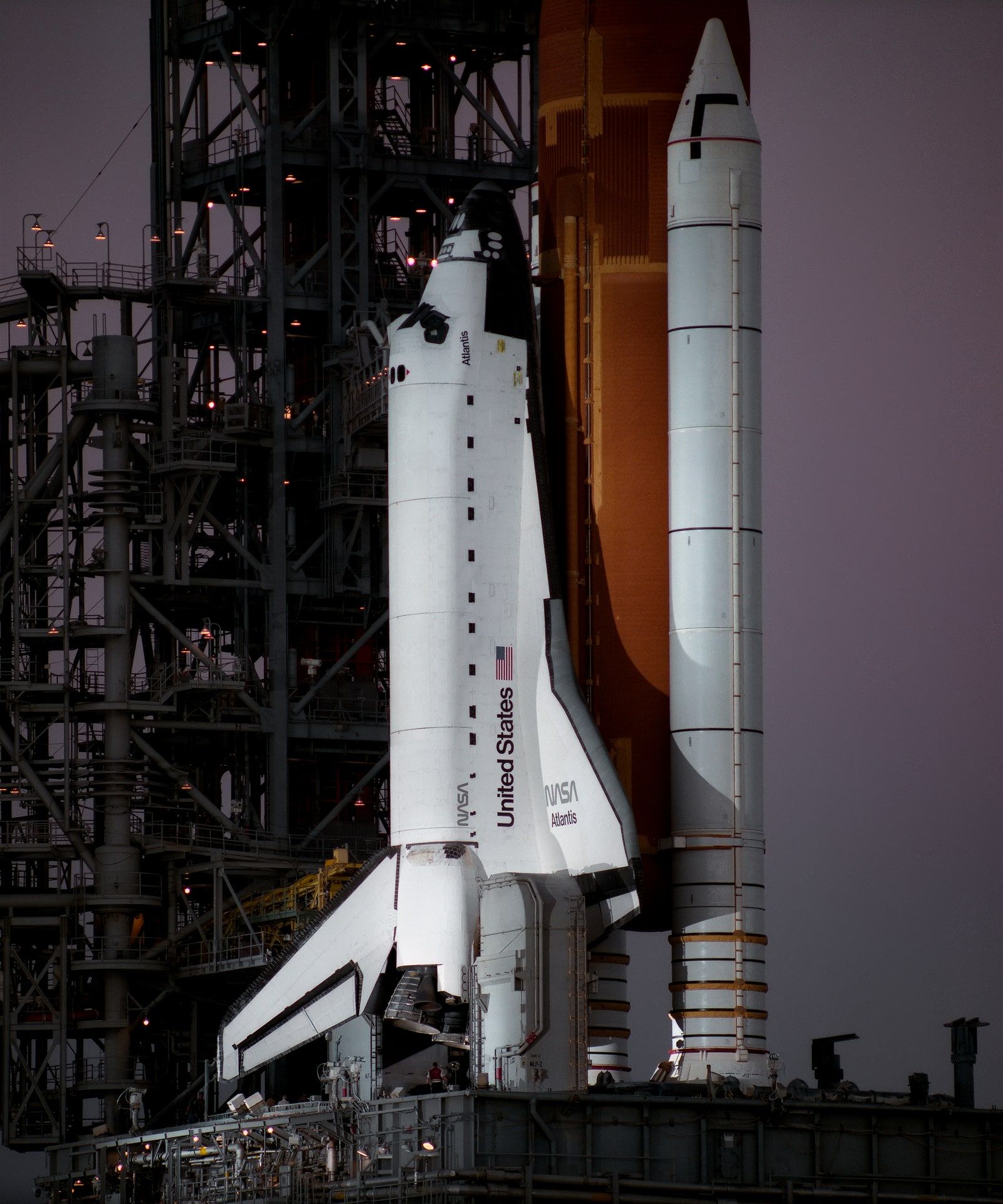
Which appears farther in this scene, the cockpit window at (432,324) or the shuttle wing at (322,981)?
the cockpit window at (432,324)

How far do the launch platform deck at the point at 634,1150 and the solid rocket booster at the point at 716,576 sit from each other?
1965mm

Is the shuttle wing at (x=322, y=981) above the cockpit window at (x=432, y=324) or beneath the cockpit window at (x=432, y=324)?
beneath

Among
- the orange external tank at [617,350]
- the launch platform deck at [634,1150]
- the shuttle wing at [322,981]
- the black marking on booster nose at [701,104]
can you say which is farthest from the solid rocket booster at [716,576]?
the shuttle wing at [322,981]

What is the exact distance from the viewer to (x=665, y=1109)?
119 feet

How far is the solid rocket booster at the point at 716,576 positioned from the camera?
127ft

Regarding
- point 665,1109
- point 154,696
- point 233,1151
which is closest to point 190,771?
point 154,696

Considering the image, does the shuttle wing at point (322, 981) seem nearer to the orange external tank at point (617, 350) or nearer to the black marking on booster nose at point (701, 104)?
the orange external tank at point (617, 350)

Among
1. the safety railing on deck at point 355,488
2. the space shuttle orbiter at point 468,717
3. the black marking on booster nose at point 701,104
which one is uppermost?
the black marking on booster nose at point 701,104

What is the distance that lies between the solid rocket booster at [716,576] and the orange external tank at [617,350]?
468 millimetres

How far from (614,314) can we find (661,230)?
1.33m

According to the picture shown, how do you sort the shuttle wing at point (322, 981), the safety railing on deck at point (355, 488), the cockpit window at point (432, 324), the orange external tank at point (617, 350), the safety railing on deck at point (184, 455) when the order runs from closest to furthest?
the shuttle wing at point (322, 981), the cockpit window at point (432, 324), the orange external tank at point (617, 350), the safety railing on deck at point (184, 455), the safety railing on deck at point (355, 488)

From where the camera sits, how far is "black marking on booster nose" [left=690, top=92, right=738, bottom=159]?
40156 millimetres

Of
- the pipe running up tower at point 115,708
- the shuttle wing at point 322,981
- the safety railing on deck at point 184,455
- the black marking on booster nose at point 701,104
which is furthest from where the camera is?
the safety railing on deck at point 184,455

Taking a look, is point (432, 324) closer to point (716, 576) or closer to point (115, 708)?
point (716, 576)
